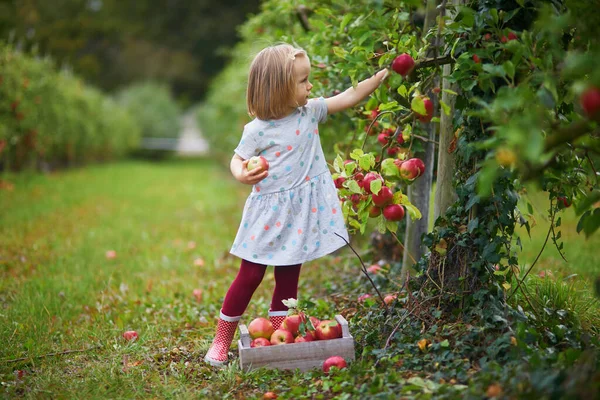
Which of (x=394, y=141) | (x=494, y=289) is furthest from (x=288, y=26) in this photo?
(x=494, y=289)

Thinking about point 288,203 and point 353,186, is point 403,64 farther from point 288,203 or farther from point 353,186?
point 288,203

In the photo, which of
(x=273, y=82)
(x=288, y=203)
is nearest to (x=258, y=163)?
(x=288, y=203)

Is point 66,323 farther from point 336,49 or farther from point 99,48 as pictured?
point 99,48

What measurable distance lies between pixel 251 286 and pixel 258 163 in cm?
59

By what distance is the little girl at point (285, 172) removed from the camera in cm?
254

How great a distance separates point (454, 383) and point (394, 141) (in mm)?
1165

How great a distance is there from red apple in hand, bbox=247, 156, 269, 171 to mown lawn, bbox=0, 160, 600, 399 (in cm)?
86

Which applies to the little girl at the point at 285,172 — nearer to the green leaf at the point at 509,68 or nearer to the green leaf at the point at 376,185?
the green leaf at the point at 376,185

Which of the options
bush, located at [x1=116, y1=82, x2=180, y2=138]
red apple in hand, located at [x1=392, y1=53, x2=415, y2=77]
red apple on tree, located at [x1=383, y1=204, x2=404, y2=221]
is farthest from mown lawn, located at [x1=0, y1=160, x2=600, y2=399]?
bush, located at [x1=116, y1=82, x2=180, y2=138]

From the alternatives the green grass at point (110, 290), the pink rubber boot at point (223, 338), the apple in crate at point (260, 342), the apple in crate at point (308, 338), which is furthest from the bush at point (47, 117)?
the apple in crate at point (308, 338)

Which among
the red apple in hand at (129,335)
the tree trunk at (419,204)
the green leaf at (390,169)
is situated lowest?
the red apple in hand at (129,335)

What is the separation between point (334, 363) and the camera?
2.38 metres

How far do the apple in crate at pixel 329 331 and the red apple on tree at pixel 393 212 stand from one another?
513 mm

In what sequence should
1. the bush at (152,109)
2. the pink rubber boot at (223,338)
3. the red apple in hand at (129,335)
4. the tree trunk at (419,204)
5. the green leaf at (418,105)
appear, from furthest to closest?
the bush at (152,109)
the tree trunk at (419,204)
the red apple in hand at (129,335)
the pink rubber boot at (223,338)
the green leaf at (418,105)
